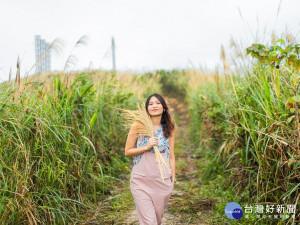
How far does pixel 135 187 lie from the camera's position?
257 centimetres

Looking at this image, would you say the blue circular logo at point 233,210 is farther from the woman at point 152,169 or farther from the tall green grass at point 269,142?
the woman at point 152,169

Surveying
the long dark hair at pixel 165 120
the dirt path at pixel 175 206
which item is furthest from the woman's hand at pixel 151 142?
the dirt path at pixel 175 206

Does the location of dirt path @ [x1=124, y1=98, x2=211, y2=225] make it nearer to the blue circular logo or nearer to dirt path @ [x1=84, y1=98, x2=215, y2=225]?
dirt path @ [x1=84, y1=98, x2=215, y2=225]

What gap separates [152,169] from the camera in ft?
8.53

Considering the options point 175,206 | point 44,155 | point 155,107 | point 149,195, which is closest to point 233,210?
point 175,206

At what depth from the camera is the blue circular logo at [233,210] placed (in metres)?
3.00

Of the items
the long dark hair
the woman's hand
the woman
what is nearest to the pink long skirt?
the woman

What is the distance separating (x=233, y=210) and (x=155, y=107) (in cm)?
132

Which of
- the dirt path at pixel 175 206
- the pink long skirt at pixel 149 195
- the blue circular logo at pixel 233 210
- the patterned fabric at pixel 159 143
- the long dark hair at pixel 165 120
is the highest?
the long dark hair at pixel 165 120

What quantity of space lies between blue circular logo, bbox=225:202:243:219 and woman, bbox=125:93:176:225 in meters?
0.75

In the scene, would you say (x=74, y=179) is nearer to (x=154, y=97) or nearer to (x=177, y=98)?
(x=154, y=97)

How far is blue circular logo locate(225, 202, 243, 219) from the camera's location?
118 inches

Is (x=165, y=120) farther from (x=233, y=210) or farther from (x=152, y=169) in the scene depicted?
(x=233, y=210)

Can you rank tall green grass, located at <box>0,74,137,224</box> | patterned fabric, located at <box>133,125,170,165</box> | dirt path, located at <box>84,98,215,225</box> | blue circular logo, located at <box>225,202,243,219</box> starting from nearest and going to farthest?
tall green grass, located at <box>0,74,137,224</box>
patterned fabric, located at <box>133,125,170,165</box>
blue circular logo, located at <box>225,202,243,219</box>
dirt path, located at <box>84,98,215,225</box>
